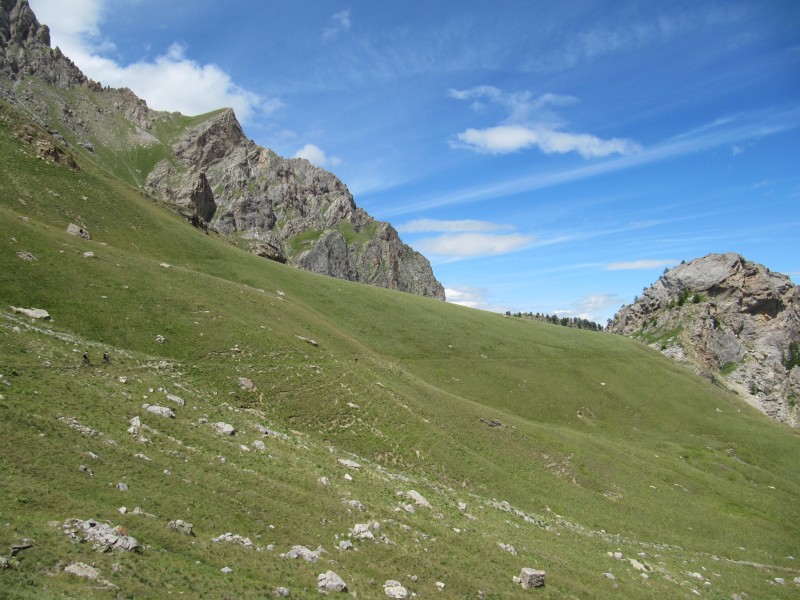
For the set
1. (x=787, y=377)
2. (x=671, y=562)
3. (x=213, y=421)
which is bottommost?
(x=671, y=562)

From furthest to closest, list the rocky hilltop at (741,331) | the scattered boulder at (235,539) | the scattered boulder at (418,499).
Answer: the rocky hilltop at (741,331), the scattered boulder at (418,499), the scattered boulder at (235,539)

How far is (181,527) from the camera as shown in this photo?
18.9 metres

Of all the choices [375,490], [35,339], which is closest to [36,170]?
[35,339]

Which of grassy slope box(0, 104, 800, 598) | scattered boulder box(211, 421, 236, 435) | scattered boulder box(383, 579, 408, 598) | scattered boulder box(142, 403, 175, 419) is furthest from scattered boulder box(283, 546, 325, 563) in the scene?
scattered boulder box(142, 403, 175, 419)

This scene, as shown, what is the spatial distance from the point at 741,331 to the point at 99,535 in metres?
233

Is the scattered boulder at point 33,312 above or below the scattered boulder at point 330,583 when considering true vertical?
above

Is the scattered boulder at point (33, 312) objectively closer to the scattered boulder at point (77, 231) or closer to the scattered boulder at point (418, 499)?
the scattered boulder at point (77, 231)

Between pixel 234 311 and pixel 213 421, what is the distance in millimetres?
25816

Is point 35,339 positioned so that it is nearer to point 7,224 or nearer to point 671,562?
point 7,224

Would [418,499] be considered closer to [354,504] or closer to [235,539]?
[354,504]

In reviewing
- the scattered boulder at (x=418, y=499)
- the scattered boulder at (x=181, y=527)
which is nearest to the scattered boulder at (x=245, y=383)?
the scattered boulder at (x=418, y=499)

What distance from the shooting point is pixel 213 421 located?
3088cm

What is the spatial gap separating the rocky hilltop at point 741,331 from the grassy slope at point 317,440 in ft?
303

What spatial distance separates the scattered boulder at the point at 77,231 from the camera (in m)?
61.3
